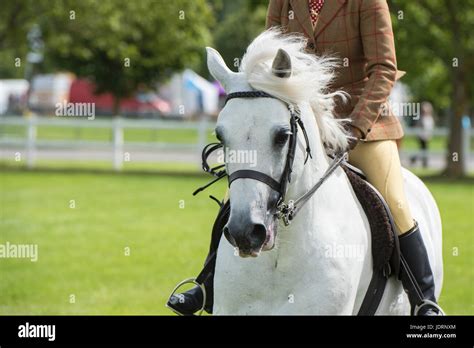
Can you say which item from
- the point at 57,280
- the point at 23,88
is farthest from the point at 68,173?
the point at 23,88

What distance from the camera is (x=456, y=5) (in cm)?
2680

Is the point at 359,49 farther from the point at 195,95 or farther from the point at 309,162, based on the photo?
the point at 195,95

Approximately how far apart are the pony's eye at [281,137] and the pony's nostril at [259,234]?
18.1 inches

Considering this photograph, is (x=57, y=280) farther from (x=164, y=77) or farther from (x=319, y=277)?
(x=164, y=77)

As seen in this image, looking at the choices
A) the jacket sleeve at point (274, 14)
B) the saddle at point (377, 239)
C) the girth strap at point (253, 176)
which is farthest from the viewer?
the jacket sleeve at point (274, 14)

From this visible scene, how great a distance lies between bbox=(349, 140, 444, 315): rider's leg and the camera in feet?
16.9

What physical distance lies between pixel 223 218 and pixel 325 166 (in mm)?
676

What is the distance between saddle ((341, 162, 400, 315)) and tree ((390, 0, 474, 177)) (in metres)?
22.0

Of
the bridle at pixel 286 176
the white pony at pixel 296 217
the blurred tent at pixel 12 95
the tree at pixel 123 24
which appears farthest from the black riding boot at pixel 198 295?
the blurred tent at pixel 12 95

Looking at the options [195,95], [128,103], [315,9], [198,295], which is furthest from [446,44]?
[128,103]

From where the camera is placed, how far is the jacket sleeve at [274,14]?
218 inches

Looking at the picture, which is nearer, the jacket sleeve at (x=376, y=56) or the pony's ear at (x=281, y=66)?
the pony's ear at (x=281, y=66)

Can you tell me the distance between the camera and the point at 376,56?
5.13 meters

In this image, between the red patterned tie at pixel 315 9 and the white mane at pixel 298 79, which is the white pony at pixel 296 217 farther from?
the red patterned tie at pixel 315 9
